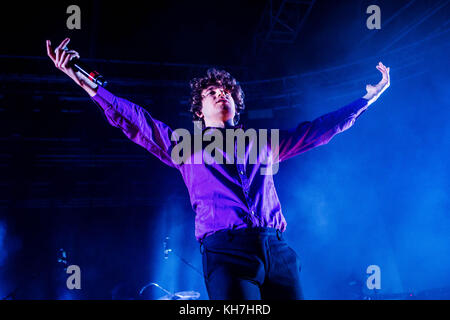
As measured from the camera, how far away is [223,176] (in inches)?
63.1

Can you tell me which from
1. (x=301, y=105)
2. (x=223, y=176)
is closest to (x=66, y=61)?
(x=223, y=176)

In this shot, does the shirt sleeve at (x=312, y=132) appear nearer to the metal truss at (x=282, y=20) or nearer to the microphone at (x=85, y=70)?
the microphone at (x=85, y=70)

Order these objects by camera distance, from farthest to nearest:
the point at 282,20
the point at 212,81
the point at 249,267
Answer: the point at 282,20, the point at 212,81, the point at 249,267

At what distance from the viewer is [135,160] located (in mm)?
8477

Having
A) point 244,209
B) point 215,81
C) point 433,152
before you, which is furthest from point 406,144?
point 244,209

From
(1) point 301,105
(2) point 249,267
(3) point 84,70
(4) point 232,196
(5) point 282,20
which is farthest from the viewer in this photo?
(1) point 301,105

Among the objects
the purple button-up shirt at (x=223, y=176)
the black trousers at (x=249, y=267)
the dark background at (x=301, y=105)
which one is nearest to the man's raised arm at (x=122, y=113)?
the purple button-up shirt at (x=223, y=176)

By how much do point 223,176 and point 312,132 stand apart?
68 centimetres

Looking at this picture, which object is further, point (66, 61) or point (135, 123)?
point (135, 123)

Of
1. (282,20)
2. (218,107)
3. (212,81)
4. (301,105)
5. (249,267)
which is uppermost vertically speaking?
(282,20)

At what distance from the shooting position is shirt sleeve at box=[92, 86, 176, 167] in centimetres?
168

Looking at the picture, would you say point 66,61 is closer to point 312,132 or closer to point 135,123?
point 135,123

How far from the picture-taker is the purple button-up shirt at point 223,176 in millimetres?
1496
